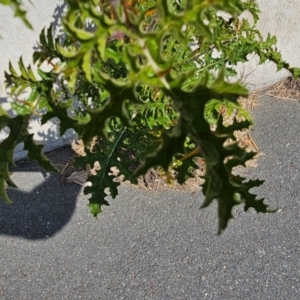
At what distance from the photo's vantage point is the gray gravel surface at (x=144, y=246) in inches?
88.6

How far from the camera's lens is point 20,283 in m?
2.28

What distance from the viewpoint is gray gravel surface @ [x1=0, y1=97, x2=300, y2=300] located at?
2.25 m

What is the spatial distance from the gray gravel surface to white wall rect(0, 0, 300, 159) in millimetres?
372

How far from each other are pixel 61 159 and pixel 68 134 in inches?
5.3

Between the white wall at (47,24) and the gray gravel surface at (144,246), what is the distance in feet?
1.22

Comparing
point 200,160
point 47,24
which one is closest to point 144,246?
point 200,160

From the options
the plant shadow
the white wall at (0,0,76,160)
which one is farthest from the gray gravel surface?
the white wall at (0,0,76,160)

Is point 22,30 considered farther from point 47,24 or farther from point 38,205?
point 38,205

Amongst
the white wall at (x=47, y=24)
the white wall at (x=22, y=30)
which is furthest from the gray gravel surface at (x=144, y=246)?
the white wall at (x=22, y=30)

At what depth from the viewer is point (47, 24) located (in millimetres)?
2154

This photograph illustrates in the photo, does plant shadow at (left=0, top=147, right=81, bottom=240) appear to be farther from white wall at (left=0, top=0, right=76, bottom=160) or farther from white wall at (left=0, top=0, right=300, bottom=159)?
white wall at (left=0, top=0, right=76, bottom=160)

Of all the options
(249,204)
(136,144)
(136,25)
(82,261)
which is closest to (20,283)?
(82,261)

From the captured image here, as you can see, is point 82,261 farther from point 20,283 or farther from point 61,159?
point 61,159

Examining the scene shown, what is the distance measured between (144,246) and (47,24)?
1.07 metres
